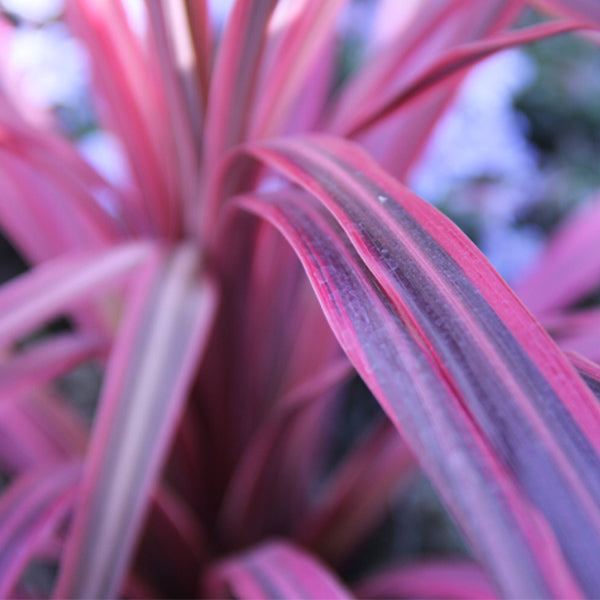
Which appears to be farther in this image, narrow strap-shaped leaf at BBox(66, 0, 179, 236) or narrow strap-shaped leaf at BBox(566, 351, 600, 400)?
narrow strap-shaped leaf at BBox(66, 0, 179, 236)

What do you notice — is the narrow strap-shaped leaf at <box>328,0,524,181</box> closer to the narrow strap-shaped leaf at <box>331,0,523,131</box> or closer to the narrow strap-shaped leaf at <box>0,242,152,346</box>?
the narrow strap-shaped leaf at <box>331,0,523,131</box>

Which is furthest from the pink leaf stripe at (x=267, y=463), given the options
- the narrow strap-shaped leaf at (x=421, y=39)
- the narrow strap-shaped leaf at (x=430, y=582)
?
the narrow strap-shaped leaf at (x=421, y=39)

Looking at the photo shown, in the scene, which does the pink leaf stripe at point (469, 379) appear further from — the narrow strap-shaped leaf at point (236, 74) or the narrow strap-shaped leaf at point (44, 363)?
the narrow strap-shaped leaf at point (44, 363)

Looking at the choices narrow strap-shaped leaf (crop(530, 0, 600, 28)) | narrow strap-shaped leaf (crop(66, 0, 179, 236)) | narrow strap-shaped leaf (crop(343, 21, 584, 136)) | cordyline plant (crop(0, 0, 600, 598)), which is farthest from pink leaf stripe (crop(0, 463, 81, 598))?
narrow strap-shaped leaf (crop(530, 0, 600, 28))

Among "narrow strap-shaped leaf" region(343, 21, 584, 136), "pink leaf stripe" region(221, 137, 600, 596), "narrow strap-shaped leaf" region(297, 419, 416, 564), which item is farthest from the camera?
"narrow strap-shaped leaf" region(297, 419, 416, 564)


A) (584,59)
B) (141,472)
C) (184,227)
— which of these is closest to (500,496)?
(141,472)

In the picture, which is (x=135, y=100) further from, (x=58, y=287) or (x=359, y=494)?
(x=359, y=494)

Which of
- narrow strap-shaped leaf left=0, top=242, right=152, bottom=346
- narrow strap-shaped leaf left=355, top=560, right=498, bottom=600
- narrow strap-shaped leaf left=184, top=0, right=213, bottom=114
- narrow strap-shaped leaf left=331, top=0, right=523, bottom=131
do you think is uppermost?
narrow strap-shaped leaf left=184, top=0, right=213, bottom=114
